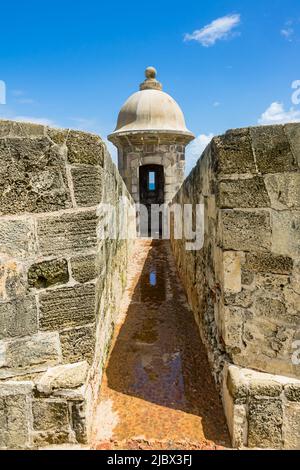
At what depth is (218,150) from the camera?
2.17 m

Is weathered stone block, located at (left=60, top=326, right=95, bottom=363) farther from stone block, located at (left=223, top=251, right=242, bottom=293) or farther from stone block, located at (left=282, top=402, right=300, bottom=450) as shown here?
stone block, located at (left=282, top=402, right=300, bottom=450)

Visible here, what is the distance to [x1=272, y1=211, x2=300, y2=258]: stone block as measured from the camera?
6.69 ft

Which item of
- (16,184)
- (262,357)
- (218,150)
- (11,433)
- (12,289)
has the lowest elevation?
(11,433)

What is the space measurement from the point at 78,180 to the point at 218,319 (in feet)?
4.61

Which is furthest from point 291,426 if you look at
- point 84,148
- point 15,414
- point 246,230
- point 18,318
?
A: point 84,148

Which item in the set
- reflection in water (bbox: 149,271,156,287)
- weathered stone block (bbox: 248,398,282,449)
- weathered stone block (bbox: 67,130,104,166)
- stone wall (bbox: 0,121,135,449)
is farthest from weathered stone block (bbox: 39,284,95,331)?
reflection in water (bbox: 149,271,156,287)

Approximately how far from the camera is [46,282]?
2021 millimetres

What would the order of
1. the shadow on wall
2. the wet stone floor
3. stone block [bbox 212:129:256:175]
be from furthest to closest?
the shadow on wall < stone block [bbox 212:129:256:175] < the wet stone floor

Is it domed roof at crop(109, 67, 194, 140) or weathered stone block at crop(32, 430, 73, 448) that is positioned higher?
domed roof at crop(109, 67, 194, 140)

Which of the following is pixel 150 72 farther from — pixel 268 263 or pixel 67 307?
pixel 67 307

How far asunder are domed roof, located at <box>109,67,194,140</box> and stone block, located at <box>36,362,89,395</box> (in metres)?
8.86

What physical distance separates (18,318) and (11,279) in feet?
0.79

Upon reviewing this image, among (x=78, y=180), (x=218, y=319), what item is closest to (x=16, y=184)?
(x=78, y=180)
